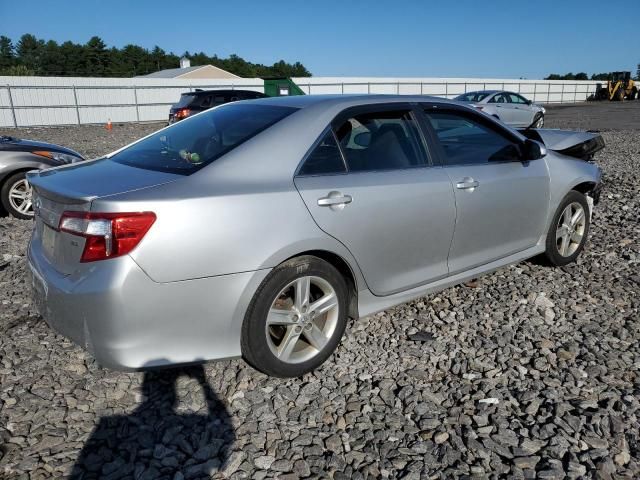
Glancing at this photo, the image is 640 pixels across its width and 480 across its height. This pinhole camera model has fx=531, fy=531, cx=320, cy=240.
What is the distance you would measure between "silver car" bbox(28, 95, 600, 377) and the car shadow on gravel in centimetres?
34

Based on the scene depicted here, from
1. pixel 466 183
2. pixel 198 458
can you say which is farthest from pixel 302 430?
pixel 466 183

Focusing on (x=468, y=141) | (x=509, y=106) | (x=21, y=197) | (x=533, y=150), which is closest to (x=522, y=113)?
(x=509, y=106)

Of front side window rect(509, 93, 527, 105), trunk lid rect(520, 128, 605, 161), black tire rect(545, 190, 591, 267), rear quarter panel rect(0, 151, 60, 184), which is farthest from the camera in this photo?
front side window rect(509, 93, 527, 105)

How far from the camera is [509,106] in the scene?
792 inches

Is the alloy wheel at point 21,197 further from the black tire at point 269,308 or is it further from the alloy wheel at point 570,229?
the alloy wheel at point 570,229

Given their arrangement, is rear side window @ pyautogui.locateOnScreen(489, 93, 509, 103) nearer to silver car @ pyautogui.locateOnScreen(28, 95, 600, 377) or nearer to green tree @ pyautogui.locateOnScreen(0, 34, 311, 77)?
silver car @ pyautogui.locateOnScreen(28, 95, 600, 377)

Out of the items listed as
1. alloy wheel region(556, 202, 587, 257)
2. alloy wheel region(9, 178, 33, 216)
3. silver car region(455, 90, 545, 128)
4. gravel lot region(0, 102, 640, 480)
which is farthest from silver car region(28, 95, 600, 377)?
silver car region(455, 90, 545, 128)

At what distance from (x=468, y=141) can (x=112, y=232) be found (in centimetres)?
269

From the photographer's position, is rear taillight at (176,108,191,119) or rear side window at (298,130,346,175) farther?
rear taillight at (176,108,191,119)

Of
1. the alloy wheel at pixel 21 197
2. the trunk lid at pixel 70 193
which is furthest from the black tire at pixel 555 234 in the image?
the alloy wheel at pixel 21 197

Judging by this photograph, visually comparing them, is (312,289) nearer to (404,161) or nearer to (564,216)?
(404,161)

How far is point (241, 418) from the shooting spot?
2682 mm

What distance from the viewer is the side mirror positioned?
13.1 ft

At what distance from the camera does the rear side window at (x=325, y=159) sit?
2945 mm
